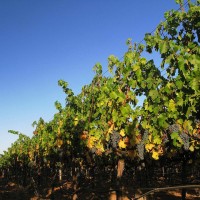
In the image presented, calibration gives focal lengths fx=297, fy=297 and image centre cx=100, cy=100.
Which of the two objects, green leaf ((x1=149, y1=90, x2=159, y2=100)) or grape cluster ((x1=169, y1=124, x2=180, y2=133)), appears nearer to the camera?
grape cluster ((x1=169, y1=124, x2=180, y2=133))

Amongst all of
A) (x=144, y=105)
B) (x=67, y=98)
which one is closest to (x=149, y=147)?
(x=144, y=105)

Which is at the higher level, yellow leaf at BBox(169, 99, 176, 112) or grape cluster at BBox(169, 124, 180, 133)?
yellow leaf at BBox(169, 99, 176, 112)

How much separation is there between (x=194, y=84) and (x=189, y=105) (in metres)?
0.46

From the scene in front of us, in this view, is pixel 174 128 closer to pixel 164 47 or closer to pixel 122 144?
pixel 164 47

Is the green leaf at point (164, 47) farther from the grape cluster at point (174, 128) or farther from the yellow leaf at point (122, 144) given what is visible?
the yellow leaf at point (122, 144)

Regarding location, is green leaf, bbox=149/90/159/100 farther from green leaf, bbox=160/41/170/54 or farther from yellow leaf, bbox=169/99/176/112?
green leaf, bbox=160/41/170/54

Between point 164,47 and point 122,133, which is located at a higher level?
point 164,47

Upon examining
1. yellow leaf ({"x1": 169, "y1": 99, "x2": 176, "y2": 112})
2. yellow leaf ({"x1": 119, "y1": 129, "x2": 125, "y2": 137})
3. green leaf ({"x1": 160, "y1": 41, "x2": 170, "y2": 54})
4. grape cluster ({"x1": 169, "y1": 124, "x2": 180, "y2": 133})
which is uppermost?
green leaf ({"x1": 160, "y1": 41, "x2": 170, "y2": 54})

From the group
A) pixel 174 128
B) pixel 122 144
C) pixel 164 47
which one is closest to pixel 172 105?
pixel 174 128

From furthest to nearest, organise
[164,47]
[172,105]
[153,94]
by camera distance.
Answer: [153,94] < [164,47] < [172,105]

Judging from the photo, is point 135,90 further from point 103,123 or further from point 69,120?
point 69,120

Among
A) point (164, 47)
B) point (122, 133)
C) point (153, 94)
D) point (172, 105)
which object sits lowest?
point (122, 133)

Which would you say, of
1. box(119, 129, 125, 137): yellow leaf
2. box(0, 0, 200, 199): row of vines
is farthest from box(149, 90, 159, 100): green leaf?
box(119, 129, 125, 137): yellow leaf

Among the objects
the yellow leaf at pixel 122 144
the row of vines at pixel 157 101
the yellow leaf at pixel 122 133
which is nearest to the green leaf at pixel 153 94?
the row of vines at pixel 157 101
